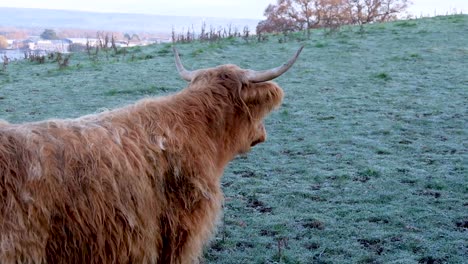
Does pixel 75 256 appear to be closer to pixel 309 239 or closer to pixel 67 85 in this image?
pixel 309 239

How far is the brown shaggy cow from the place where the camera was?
9.95ft

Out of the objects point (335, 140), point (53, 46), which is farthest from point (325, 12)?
point (335, 140)

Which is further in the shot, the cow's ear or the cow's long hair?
the cow's ear

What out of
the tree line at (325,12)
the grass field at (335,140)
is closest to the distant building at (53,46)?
the grass field at (335,140)

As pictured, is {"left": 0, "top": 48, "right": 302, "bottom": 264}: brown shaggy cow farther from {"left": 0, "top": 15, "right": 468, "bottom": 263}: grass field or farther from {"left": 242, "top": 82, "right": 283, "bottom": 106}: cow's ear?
{"left": 0, "top": 15, "right": 468, "bottom": 263}: grass field

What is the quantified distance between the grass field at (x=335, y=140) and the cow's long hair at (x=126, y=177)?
3.86ft

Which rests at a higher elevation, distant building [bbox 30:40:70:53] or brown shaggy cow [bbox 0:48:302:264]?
brown shaggy cow [bbox 0:48:302:264]

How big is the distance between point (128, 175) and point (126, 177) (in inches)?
0.7

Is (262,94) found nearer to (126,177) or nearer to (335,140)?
(126,177)

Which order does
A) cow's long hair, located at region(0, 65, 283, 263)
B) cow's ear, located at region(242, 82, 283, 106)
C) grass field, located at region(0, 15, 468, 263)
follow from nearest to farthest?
1. cow's long hair, located at region(0, 65, 283, 263)
2. cow's ear, located at region(242, 82, 283, 106)
3. grass field, located at region(0, 15, 468, 263)

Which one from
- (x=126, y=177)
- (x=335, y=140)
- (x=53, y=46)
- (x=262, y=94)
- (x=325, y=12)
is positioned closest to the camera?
(x=126, y=177)

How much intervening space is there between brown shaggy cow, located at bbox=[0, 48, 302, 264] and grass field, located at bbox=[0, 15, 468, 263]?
46.7 inches

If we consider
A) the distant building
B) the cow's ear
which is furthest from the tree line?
the cow's ear

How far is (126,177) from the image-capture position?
3.39m
